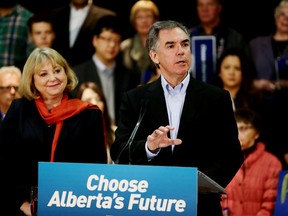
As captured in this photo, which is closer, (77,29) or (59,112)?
(59,112)

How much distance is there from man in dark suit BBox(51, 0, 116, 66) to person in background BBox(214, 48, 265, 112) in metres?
1.24

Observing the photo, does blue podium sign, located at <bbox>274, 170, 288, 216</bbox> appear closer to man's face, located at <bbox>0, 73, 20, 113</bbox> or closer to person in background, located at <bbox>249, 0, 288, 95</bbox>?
person in background, located at <bbox>249, 0, 288, 95</bbox>

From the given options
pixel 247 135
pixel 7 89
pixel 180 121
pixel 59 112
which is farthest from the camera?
pixel 7 89

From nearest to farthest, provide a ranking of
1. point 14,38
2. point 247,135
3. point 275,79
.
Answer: point 247,135 → point 275,79 → point 14,38

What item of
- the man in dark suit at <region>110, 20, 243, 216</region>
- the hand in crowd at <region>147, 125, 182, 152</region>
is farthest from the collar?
the hand in crowd at <region>147, 125, 182, 152</region>

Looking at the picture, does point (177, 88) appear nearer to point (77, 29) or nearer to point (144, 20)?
point (144, 20)

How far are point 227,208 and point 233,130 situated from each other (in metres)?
1.77

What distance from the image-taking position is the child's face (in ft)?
18.2

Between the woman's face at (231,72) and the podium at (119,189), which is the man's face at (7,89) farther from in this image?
the podium at (119,189)

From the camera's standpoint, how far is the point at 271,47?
6.51 metres

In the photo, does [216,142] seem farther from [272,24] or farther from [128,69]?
[272,24]

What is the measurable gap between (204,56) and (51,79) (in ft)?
7.91

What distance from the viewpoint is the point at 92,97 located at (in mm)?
5867

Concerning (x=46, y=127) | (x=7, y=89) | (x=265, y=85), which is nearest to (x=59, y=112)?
(x=46, y=127)
